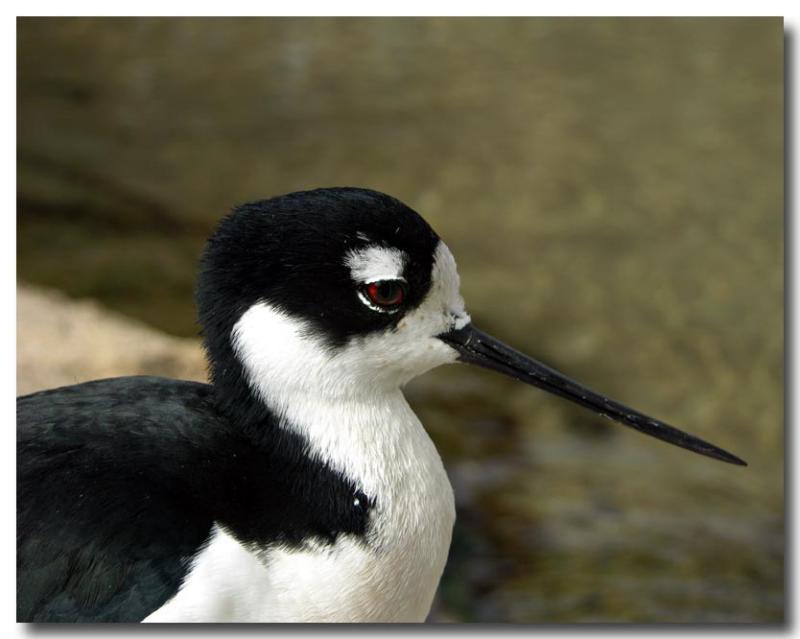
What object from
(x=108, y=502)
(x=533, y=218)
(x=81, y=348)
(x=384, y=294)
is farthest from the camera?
(x=533, y=218)

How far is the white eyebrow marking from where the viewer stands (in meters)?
2.39

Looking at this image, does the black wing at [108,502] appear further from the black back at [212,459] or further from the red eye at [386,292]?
the red eye at [386,292]

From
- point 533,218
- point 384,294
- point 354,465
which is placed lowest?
point 533,218

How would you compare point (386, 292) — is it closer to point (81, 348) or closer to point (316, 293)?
point (316, 293)

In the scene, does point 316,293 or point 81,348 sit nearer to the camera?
point 316,293

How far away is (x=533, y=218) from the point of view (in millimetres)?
5742

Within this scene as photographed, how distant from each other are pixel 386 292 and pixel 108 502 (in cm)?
61

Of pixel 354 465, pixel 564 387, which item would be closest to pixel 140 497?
pixel 354 465

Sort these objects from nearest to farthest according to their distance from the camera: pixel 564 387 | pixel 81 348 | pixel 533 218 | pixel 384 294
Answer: pixel 384 294, pixel 564 387, pixel 81 348, pixel 533 218

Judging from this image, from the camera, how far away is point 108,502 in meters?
2.33

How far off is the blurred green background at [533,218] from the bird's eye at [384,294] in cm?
155

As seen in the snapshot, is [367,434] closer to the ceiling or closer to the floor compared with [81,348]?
closer to the ceiling

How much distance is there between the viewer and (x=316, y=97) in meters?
5.63

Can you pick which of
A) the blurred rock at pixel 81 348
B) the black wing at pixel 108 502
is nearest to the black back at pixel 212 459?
the black wing at pixel 108 502
